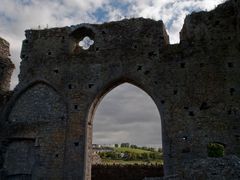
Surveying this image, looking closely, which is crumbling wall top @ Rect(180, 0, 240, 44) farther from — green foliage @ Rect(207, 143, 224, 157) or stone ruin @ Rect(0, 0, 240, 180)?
green foliage @ Rect(207, 143, 224, 157)

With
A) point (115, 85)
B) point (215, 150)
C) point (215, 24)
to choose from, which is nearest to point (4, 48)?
point (115, 85)

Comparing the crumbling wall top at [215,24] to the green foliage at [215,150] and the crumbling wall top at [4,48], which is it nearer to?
the green foliage at [215,150]

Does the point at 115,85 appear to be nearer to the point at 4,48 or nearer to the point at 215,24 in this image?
the point at 215,24

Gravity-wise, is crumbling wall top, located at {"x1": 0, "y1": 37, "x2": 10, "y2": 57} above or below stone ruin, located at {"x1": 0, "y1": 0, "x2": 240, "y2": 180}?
above

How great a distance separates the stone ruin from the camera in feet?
38.4

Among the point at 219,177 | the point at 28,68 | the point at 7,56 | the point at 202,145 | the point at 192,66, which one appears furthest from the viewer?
the point at 7,56

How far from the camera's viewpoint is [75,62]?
46.3ft

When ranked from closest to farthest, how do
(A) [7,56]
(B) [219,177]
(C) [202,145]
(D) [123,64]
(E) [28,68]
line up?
(B) [219,177], (C) [202,145], (D) [123,64], (E) [28,68], (A) [7,56]

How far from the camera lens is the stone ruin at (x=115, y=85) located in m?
11.7

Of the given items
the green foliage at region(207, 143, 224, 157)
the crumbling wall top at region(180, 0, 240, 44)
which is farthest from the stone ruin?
the green foliage at region(207, 143, 224, 157)

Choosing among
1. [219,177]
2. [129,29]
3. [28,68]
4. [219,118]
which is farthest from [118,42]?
[219,177]

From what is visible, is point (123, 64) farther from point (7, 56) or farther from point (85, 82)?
point (7, 56)

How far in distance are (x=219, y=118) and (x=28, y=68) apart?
9.25 meters

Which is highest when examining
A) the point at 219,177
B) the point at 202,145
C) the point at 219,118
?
the point at 219,118
